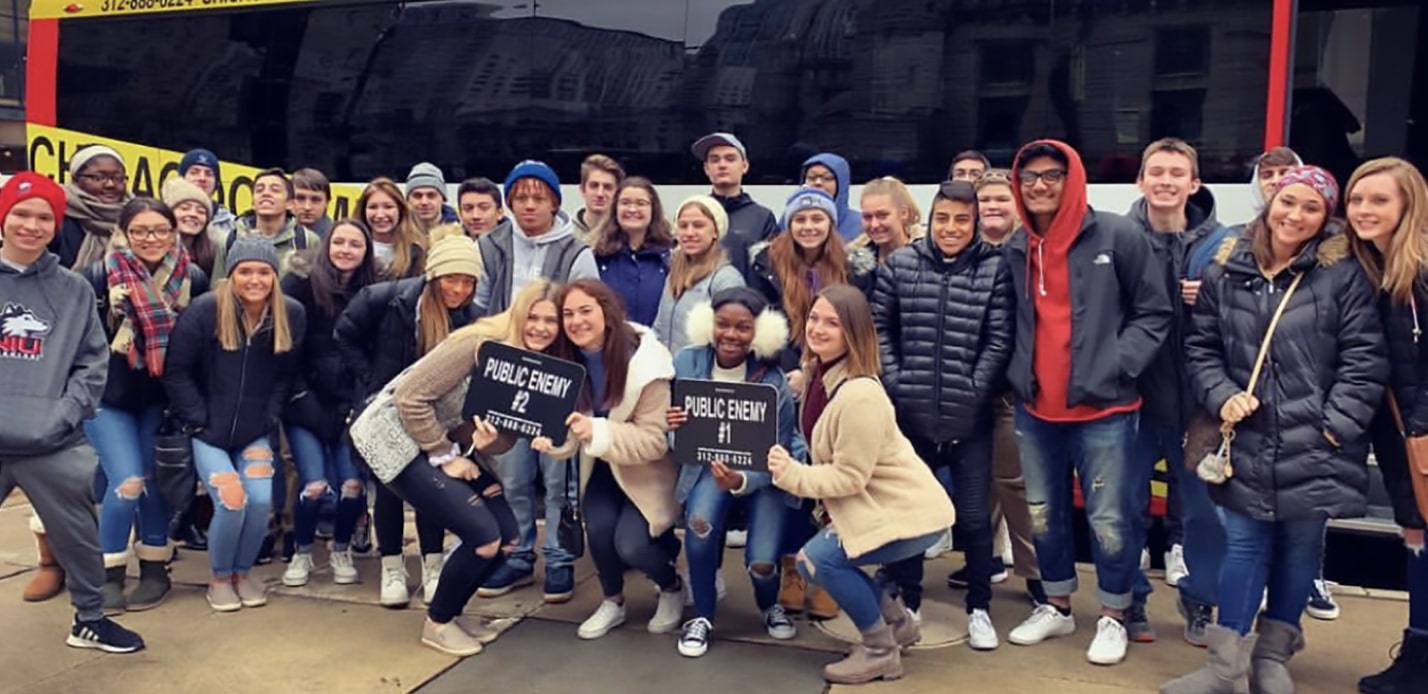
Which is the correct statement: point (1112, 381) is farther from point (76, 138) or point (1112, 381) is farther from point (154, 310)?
point (76, 138)

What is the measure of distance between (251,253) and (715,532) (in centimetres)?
237

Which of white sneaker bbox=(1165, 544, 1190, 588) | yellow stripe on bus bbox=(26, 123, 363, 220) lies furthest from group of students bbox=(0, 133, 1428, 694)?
yellow stripe on bus bbox=(26, 123, 363, 220)

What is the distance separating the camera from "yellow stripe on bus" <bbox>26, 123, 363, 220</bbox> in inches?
377

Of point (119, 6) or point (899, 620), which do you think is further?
point (119, 6)

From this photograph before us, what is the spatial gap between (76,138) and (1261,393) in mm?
10473

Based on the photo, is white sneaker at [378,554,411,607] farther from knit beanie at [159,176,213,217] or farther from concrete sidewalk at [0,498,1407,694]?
knit beanie at [159,176,213,217]

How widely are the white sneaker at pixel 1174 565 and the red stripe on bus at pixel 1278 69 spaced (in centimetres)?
252

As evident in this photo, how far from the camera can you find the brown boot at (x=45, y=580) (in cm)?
A: 545

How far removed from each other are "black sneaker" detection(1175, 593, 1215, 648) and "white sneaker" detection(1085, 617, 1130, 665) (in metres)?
0.33

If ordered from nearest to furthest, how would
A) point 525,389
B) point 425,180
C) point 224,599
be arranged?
1. point 525,389
2. point 224,599
3. point 425,180

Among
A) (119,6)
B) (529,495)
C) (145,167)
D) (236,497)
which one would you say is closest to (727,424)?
(529,495)

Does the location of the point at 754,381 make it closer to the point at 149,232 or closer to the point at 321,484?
the point at 321,484

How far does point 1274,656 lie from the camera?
4.27 m

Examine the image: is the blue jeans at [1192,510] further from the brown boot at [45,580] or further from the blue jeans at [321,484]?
the brown boot at [45,580]
